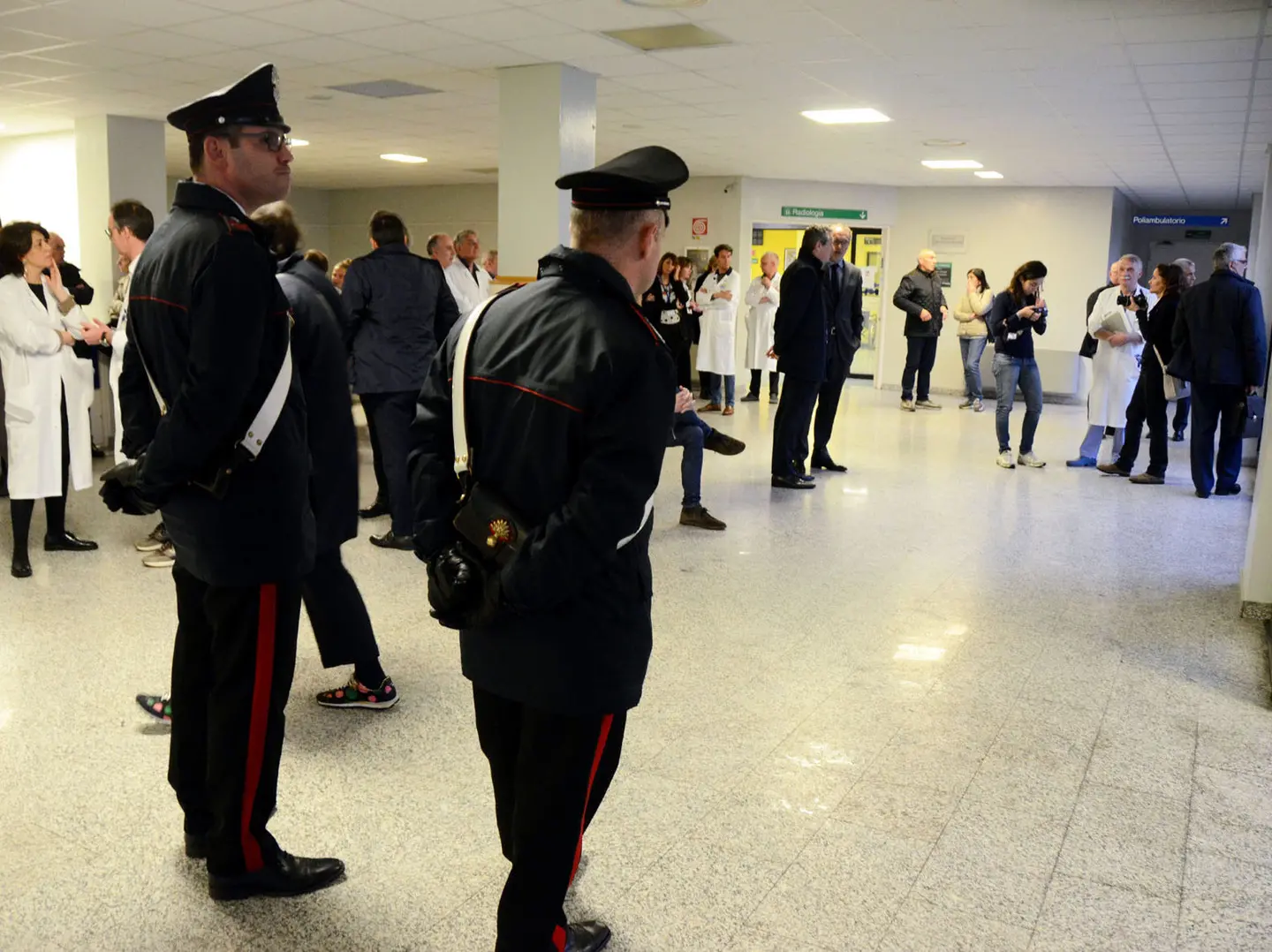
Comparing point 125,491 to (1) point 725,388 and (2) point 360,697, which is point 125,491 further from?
(1) point 725,388

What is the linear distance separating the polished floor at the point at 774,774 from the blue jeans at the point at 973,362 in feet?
28.3

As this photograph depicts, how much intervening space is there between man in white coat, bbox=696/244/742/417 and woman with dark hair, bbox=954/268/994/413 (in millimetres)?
3195

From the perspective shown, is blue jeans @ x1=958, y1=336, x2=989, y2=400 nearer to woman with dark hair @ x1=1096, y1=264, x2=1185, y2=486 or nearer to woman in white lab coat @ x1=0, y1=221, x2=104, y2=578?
woman with dark hair @ x1=1096, y1=264, x2=1185, y2=486

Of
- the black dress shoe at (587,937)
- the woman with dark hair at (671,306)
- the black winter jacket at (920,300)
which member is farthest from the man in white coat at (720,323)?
the black dress shoe at (587,937)

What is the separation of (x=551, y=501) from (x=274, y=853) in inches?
51.9

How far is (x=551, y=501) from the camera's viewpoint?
184 cm

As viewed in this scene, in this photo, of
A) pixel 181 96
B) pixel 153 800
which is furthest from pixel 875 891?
pixel 181 96

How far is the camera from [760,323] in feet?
46.0

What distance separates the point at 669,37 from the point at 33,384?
449 centimetres

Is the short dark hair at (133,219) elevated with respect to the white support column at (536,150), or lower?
lower

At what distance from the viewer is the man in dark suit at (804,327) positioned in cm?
760

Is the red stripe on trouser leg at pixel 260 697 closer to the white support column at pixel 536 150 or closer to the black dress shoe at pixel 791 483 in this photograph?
the black dress shoe at pixel 791 483

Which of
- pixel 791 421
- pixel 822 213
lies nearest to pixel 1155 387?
pixel 791 421

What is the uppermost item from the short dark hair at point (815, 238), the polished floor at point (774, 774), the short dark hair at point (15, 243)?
the short dark hair at point (815, 238)
